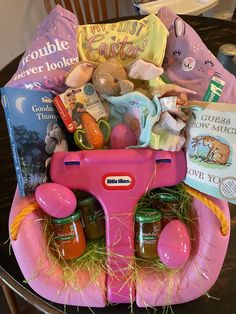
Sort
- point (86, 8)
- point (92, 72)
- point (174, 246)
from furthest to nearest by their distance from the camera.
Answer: point (86, 8) → point (92, 72) → point (174, 246)

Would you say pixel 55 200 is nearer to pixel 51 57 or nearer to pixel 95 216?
pixel 95 216

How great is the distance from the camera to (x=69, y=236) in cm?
66

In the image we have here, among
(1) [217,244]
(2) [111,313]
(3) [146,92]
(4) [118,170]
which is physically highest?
(3) [146,92]

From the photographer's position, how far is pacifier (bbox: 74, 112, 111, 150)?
2.31 feet

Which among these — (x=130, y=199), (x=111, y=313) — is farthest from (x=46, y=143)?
(x=111, y=313)

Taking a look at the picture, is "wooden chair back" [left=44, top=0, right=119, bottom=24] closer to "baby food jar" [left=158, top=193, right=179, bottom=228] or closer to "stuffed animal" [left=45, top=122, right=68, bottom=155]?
"stuffed animal" [left=45, top=122, right=68, bottom=155]

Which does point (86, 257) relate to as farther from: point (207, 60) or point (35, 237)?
point (207, 60)

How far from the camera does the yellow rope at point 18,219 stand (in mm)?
628

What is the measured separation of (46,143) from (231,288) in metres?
0.41

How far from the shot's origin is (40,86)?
74 cm

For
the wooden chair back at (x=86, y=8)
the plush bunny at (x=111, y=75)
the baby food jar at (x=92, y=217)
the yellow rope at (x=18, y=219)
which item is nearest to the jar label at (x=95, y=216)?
the baby food jar at (x=92, y=217)

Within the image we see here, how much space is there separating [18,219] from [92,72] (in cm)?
30

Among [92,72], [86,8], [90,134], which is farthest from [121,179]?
[86,8]

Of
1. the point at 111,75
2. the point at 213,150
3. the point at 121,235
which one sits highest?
the point at 111,75
